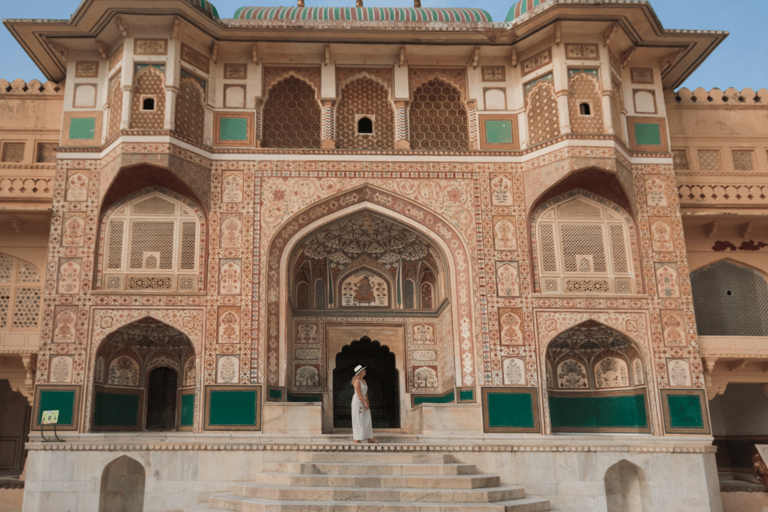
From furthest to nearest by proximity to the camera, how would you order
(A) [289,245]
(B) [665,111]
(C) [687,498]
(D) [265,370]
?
(B) [665,111] < (A) [289,245] < (D) [265,370] < (C) [687,498]

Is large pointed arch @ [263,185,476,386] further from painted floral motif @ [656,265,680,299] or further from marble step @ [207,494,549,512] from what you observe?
painted floral motif @ [656,265,680,299]

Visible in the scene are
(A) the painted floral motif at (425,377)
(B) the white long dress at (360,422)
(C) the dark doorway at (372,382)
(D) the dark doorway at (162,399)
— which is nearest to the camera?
(B) the white long dress at (360,422)

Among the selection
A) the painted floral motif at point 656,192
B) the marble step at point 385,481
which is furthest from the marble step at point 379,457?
the painted floral motif at point 656,192

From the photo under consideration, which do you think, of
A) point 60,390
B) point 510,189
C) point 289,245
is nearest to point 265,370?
point 289,245

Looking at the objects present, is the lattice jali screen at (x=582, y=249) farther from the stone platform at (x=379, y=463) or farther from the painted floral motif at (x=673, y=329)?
the stone platform at (x=379, y=463)

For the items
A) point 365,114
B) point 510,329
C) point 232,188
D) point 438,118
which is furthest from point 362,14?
point 510,329

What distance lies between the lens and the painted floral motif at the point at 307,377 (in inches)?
505

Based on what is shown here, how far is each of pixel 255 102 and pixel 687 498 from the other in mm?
9229

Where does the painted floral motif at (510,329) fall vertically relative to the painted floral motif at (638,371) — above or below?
above

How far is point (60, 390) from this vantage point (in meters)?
10.9

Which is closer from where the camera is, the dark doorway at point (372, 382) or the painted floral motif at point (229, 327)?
the painted floral motif at point (229, 327)

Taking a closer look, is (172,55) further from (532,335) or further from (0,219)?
(532,335)

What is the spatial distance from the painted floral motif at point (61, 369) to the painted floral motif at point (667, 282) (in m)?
9.33

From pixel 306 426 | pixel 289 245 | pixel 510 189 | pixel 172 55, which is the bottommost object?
pixel 306 426
